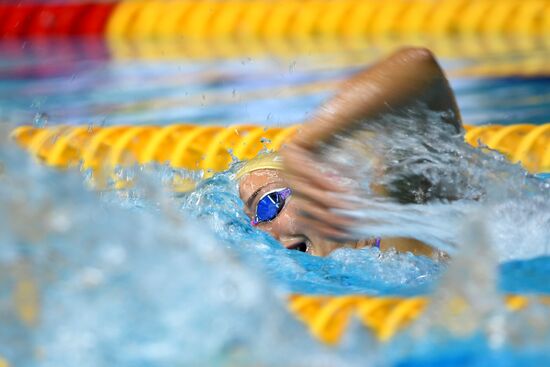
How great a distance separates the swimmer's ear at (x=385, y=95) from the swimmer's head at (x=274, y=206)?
7.7 inches

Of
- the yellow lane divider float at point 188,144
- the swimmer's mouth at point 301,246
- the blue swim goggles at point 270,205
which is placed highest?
the yellow lane divider float at point 188,144

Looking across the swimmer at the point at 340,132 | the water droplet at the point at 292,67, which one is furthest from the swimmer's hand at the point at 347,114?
the water droplet at the point at 292,67

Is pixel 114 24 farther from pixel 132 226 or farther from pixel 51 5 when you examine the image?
pixel 132 226

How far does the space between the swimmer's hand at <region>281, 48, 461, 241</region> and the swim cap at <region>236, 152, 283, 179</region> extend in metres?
0.22

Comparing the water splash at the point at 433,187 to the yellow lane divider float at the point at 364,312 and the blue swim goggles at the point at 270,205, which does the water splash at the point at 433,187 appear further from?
the yellow lane divider float at the point at 364,312

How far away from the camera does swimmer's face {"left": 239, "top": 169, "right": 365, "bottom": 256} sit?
2.16 meters

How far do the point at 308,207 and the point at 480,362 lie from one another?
30.5 inches

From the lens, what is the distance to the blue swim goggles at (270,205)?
2266mm

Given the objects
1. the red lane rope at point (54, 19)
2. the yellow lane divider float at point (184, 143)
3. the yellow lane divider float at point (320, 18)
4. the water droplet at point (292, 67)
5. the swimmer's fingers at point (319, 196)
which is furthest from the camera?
the red lane rope at point (54, 19)

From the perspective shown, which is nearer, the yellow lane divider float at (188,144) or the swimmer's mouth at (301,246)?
the swimmer's mouth at (301,246)

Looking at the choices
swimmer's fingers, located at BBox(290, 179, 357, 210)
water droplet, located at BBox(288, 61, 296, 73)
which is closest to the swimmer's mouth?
swimmer's fingers, located at BBox(290, 179, 357, 210)

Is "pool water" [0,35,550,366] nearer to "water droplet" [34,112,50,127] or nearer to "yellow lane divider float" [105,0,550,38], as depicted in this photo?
"water droplet" [34,112,50,127]

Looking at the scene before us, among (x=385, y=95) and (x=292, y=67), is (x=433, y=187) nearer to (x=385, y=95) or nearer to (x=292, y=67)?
(x=385, y=95)

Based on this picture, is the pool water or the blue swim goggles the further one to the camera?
the blue swim goggles
